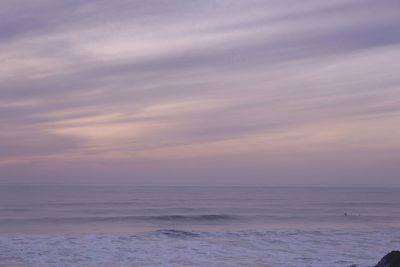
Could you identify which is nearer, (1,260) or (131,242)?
(1,260)

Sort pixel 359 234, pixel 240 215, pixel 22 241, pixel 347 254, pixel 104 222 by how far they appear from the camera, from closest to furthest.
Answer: pixel 347 254 → pixel 22 241 → pixel 359 234 → pixel 104 222 → pixel 240 215

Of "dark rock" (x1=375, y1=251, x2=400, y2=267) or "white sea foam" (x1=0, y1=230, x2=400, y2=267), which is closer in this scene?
"dark rock" (x1=375, y1=251, x2=400, y2=267)

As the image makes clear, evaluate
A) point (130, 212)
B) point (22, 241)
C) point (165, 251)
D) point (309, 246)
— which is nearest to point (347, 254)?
point (309, 246)

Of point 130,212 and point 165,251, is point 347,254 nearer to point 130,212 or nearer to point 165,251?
point 165,251

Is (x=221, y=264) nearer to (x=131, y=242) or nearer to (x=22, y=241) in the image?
(x=131, y=242)

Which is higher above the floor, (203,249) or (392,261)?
(392,261)

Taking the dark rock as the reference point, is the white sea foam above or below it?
below

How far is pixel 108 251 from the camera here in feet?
70.6

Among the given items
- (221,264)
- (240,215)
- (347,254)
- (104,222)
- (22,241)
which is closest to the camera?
(221,264)

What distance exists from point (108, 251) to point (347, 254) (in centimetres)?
1063

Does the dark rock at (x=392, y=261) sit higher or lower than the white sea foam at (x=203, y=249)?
higher

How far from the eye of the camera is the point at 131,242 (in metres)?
24.6

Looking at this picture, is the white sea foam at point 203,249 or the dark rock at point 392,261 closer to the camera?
the dark rock at point 392,261

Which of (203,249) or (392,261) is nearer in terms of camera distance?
(392,261)
